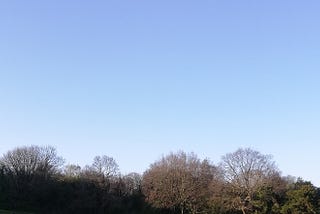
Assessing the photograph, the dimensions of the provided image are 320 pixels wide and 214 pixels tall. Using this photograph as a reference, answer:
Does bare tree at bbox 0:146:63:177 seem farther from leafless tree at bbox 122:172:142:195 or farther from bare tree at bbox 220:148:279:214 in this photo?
bare tree at bbox 220:148:279:214

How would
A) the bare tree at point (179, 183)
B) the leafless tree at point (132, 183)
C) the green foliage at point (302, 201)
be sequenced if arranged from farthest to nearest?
1. the leafless tree at point (132, 183)
2. the bare tree at point (179, 183)
3. the green foliage at point (302, 201)

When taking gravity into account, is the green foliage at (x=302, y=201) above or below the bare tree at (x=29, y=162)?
below

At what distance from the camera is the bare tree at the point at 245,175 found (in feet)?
238

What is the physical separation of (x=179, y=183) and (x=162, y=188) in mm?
3351

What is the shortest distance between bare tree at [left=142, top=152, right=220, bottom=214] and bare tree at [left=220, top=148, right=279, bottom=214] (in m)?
5.37

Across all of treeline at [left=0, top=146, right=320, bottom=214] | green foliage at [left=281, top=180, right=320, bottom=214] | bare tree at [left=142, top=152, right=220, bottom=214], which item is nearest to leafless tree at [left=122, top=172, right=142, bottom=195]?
treeline at [left=0, top=146, right=320, bottom=214]

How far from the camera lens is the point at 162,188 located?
261 feet

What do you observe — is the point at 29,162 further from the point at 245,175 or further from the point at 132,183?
the point at 245,175

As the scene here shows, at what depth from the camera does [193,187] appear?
7969 cm

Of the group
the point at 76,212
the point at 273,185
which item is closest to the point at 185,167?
the point at 273,185

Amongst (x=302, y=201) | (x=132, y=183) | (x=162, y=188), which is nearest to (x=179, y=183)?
(x=162, y=188)

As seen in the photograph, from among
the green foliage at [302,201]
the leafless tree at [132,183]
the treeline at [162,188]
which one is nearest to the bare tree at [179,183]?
the treeline at [162,188]

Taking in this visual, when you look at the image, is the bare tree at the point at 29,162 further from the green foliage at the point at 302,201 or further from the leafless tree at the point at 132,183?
the green foliage at the point at 302,201

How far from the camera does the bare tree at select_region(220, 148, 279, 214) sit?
72.7 m
